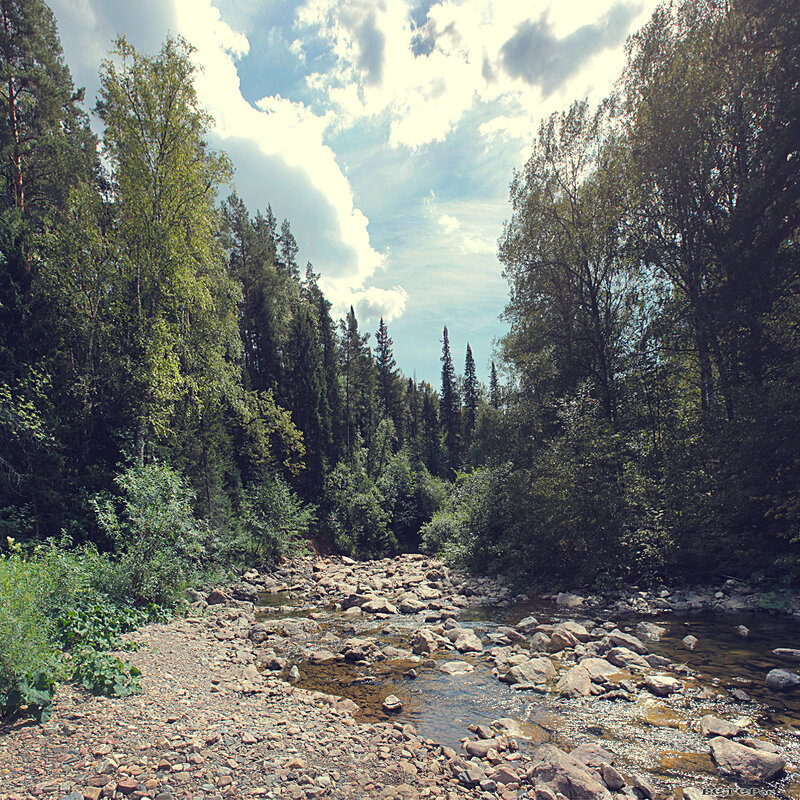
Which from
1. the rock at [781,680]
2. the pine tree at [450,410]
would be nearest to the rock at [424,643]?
the rock at [781,680]

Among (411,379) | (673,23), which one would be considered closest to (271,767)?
(673,23)

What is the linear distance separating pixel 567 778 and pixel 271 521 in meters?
20.1

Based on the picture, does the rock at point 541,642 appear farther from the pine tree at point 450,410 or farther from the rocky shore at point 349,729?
the pine tree at point 450,410

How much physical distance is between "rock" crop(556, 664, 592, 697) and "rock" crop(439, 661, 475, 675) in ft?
5.39

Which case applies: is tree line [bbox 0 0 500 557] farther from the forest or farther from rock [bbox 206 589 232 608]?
rock [bbox 206 589 232 608]

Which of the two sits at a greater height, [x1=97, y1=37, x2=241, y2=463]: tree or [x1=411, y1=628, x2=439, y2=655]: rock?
[x1=97, y1=37, x2=241, y2=463]: tree

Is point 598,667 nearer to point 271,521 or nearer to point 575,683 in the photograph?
point 575,683

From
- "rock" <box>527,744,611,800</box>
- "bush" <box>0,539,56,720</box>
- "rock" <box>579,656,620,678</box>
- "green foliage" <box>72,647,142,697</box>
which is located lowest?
"rock" <box>579,656,620,678</box>

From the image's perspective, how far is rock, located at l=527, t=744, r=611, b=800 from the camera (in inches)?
170

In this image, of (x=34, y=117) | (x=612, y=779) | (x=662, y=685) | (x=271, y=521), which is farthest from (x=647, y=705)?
(x=34, y=117)

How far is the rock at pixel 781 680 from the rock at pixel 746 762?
85.9 inches

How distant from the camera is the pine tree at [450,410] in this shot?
199 feet

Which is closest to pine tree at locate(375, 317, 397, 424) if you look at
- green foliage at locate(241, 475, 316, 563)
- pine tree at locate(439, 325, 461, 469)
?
pine tree at locate(439, 325, 461, 469)

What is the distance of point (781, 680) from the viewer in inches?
258
